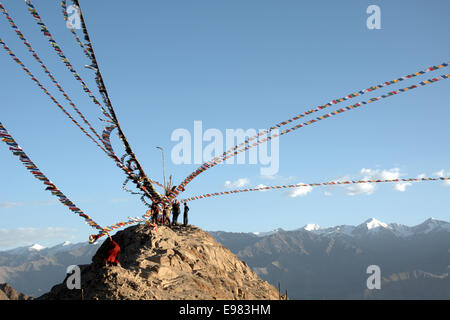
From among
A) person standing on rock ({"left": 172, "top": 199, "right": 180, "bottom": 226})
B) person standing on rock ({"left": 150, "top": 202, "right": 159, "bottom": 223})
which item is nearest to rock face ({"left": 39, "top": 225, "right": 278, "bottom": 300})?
person standing on rock ({"left": 172, "top": 199, "right": 180, "bottom": 226})

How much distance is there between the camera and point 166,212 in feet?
101

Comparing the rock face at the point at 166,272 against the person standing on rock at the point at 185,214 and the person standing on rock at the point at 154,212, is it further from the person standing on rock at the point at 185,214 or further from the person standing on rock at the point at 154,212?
the person standing on rock at the point at 154,212

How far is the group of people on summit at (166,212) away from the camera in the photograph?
28087mm

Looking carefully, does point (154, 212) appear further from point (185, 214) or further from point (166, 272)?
point (166, 272)

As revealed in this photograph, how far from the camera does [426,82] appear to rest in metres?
15.7

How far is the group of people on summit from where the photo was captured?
92.2ft

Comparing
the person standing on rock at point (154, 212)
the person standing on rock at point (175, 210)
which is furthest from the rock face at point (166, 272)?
the person standing on rock at point (154, 212)

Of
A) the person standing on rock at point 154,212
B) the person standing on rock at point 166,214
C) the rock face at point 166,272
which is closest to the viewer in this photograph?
the rock face at point 166,272

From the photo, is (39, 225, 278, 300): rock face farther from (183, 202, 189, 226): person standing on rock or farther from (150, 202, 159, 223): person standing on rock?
(150, 202, 159, 223): person standing on rock

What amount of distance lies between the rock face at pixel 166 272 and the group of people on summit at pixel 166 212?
1351 mm
